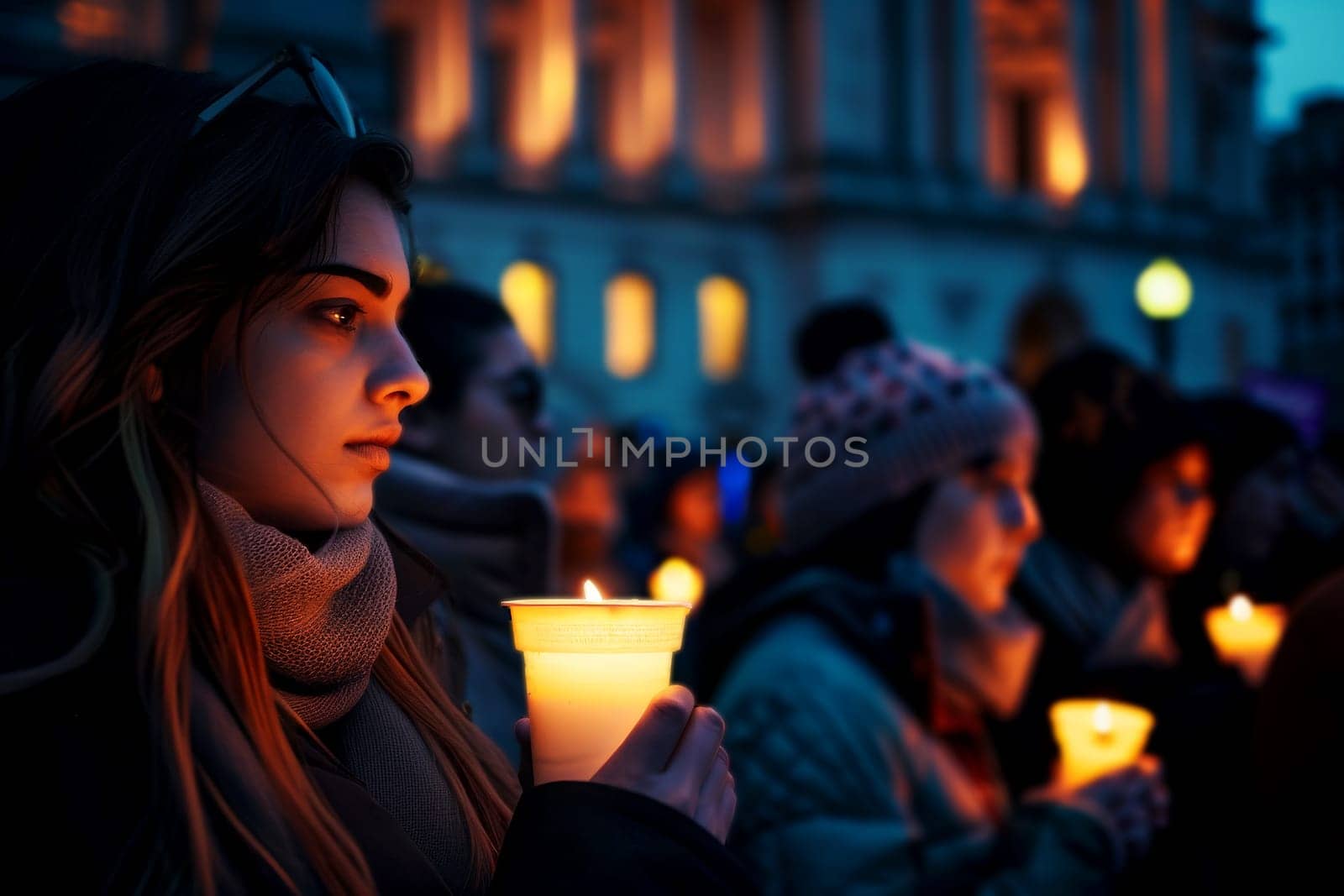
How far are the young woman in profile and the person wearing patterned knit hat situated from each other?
4.69ft

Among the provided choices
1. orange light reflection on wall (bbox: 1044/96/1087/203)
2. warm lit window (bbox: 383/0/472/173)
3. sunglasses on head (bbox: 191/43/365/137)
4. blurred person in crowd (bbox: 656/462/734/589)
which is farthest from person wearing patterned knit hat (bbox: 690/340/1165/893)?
orange light reflection on wall (bbox: 1044/96/1087/203)

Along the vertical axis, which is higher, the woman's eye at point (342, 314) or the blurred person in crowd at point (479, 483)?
the woman's eye at point (342, 314)

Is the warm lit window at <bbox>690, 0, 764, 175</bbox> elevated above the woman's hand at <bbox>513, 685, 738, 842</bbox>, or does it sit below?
above

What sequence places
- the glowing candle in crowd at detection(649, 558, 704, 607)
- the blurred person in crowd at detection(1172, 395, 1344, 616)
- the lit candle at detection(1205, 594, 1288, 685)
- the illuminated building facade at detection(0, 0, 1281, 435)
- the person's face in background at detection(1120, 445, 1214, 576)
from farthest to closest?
the illuminated building facade at detection(0, 0, 1281, 435), the glowing candle in crowd at detection(649, 558, 704, 607), the blurred person in crowd at detection(1172, 395, 1344, 616), the person's face in background at detection(1120, 445, 1214, 576), the lit candle at detection(1205, 594, 1288, 685)

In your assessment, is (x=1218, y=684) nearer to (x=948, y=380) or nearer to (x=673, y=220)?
(x=948, y=380)

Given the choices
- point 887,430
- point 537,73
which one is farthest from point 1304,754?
point 537,73

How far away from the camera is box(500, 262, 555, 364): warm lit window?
32.1 metres

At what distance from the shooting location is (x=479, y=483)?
128 inches

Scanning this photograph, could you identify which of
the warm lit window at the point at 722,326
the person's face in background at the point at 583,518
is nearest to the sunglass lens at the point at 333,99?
the person's face in background at the point at 583,518

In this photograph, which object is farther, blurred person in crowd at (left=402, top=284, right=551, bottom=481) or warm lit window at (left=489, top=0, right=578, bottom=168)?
warm lit window at (left=489, top=0, right=578, bottom=168)

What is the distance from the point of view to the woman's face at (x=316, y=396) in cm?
146

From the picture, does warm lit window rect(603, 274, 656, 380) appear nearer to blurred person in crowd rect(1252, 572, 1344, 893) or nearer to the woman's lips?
blurred person in crowd rect(1252, 572, 1344, 893)

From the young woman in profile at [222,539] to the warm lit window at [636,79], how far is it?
3366 cm

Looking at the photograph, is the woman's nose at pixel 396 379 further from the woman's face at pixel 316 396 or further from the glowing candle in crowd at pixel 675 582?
the glowing candle in crowd at pixel 675 582
